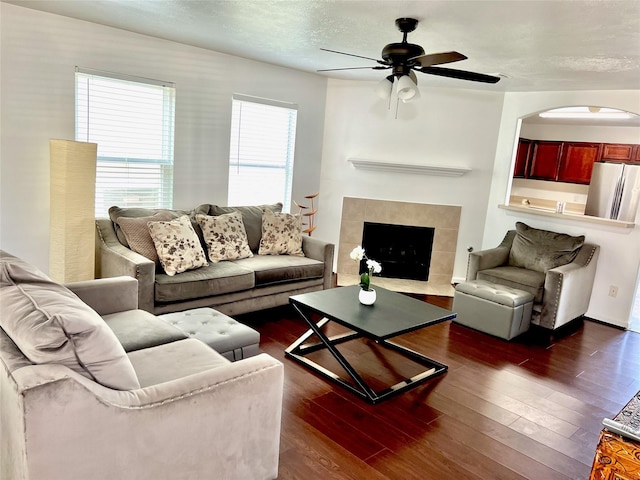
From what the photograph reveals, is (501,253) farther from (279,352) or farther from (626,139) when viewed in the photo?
(626,139)

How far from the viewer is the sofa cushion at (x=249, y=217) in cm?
448

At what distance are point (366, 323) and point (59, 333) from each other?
189 centimetres

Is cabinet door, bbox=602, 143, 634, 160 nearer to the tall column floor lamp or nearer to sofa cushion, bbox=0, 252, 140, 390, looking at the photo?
the tall column floor lamp

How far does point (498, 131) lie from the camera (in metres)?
5.50

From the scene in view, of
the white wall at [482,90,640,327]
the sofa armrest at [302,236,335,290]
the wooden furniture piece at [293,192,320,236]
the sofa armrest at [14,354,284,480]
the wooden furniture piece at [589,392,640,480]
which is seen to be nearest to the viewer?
the sofa armrest at [14,354,284,480]

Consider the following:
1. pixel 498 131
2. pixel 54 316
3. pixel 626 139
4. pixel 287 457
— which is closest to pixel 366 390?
pixel 287 457

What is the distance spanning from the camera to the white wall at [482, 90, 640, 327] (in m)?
4.66

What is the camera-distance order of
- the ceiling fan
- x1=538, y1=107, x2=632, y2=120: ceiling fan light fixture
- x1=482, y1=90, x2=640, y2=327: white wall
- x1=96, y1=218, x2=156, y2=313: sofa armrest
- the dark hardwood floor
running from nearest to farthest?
the dark hardwood floor < the ceiling fan < x1=96, y1=218, x2=156, y2=313: sofa armrest < x1=482, y1=90, x2=640, y2=327: white wall < x1=538, y1=107, x2=632, y2=120: ceiling fan light fixture

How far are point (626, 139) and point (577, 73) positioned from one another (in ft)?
11.7

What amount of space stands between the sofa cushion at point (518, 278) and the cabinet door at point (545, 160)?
3.36 meters

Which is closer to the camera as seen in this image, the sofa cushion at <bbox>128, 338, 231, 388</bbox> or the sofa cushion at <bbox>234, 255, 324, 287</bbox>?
the sofa cushion at <bbox>128, 338, 231, 388</bbox>

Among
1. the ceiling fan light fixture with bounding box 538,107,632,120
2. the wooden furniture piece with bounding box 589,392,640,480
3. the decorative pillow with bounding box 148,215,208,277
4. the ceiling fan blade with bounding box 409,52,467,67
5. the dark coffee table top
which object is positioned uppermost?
the ceiling fan light fixture with bounding box 538,107,632,120

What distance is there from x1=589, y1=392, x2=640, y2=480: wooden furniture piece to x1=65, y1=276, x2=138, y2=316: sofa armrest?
99.4 inches

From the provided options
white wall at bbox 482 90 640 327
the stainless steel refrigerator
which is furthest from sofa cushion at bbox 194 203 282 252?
the stainless steel refrigerator
